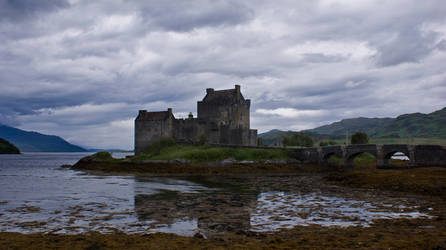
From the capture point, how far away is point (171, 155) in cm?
6016

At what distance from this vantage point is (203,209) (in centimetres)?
1892

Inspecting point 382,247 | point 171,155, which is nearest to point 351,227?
point 382,247

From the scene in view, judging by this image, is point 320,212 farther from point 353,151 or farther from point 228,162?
point 353,151

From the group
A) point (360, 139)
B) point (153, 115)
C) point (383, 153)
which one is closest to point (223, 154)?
point (153, 115)

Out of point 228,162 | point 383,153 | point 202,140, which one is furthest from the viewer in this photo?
point 202,140

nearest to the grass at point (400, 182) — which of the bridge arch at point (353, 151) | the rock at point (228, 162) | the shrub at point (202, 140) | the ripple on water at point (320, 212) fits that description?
the ripple on water at point (320, 212)

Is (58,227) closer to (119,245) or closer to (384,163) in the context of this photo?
(119,245)

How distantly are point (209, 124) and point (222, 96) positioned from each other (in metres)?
5.76

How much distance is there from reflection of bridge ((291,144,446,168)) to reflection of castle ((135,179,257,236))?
29.4 metres

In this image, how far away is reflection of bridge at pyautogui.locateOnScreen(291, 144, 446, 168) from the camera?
45.1m

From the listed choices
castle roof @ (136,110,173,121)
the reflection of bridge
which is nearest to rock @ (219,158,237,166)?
the reflection of bridge

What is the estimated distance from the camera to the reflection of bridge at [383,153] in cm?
4509

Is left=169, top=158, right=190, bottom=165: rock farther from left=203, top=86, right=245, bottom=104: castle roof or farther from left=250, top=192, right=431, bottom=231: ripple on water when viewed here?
left=250, top=192, right=431, bottom=231: ripple on water

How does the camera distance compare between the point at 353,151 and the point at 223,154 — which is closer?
the point at 353,151
